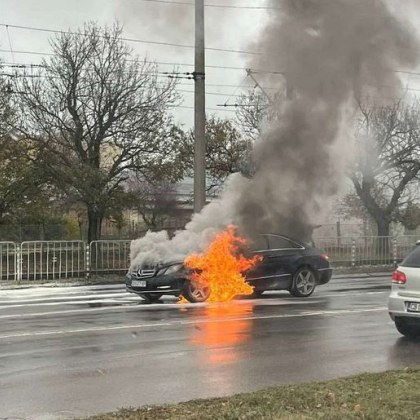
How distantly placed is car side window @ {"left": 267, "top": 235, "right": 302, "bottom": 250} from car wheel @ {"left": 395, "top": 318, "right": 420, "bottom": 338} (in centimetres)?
520

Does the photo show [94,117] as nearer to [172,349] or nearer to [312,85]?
[312,85]

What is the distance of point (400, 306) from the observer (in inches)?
360

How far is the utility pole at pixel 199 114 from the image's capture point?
18219 mm

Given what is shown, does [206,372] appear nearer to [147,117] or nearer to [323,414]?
[323,414]

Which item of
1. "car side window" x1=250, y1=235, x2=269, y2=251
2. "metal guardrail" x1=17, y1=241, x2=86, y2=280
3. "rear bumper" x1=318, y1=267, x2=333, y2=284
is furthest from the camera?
"metal guardrail" x1=17, y1=241, x2=86, y2=280

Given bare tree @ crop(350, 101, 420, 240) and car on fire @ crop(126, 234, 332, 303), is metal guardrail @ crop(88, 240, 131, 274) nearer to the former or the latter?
car on fire @ crop(126, 234, 332, 303)

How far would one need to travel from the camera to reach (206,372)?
22.7 feet

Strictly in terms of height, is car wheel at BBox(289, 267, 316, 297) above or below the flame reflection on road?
above

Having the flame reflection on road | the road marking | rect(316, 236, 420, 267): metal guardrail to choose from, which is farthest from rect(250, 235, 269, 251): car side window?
rect(316, 236, 420, 267): metal guardrail

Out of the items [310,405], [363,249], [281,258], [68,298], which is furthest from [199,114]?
[310,405]

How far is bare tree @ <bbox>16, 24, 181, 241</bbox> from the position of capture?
23094 mm

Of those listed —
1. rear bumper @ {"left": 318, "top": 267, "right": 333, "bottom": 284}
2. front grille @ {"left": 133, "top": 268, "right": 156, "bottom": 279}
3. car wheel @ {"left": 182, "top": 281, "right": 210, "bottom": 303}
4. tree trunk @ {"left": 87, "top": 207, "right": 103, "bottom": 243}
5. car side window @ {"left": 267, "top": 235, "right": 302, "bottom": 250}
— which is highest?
tree trunk @ {"left": 87, "top": 207, "right": 103, "bottom": 243}

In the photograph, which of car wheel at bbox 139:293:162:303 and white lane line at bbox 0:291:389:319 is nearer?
white lane line at bbox 0:291:389:319

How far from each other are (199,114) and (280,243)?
5591 mm
